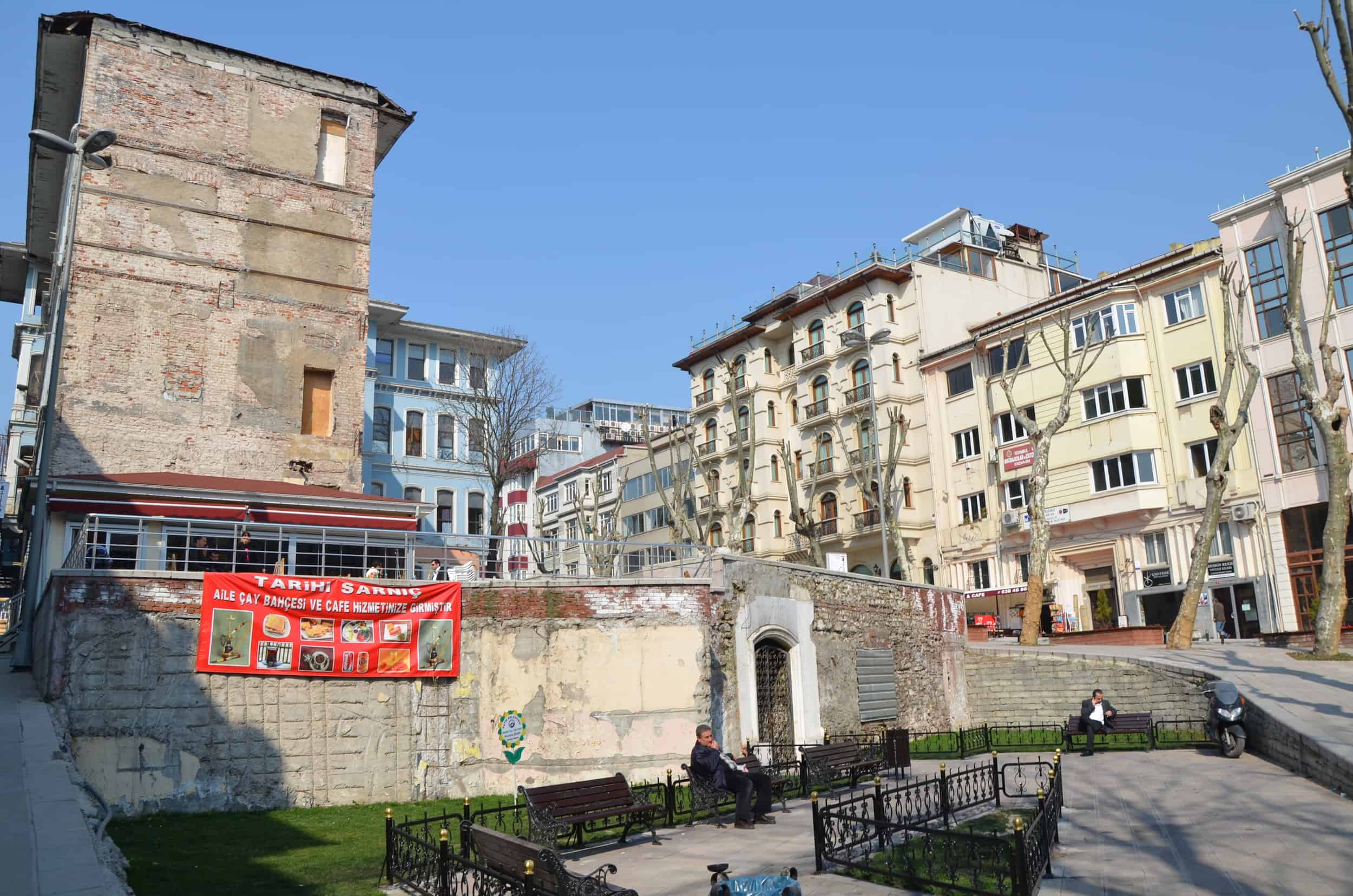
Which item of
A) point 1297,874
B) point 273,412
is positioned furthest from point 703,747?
point 273,412

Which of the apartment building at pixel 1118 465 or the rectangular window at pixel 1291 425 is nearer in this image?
the rectangular window at pixel 1291 425

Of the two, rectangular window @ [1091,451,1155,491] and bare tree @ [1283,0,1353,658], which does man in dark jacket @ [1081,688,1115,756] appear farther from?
rectangular window @ [1091,451,1155,491]

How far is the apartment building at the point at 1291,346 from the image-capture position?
33.2 meters

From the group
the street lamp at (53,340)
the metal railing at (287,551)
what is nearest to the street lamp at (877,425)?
the metal railing at (287,551)

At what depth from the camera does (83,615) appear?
48.7ft

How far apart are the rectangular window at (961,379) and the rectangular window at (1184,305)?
850 centimetres

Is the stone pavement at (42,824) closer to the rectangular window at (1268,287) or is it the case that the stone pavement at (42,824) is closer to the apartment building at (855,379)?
the apartment building at (855,379)

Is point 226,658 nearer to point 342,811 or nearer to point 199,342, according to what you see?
point 342,811

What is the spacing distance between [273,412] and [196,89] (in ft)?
29.1

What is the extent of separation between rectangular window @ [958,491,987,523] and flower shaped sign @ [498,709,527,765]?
97.9ft

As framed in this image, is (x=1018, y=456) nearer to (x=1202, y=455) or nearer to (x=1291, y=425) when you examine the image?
(x=1202, y=455)

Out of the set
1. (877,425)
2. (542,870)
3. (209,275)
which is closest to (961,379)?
(877,425)

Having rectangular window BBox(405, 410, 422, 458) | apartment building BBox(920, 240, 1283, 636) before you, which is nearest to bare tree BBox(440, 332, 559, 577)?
rectangular window BBox(405, 410, 422, 458)

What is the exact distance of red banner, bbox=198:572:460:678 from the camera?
51.6 feet
